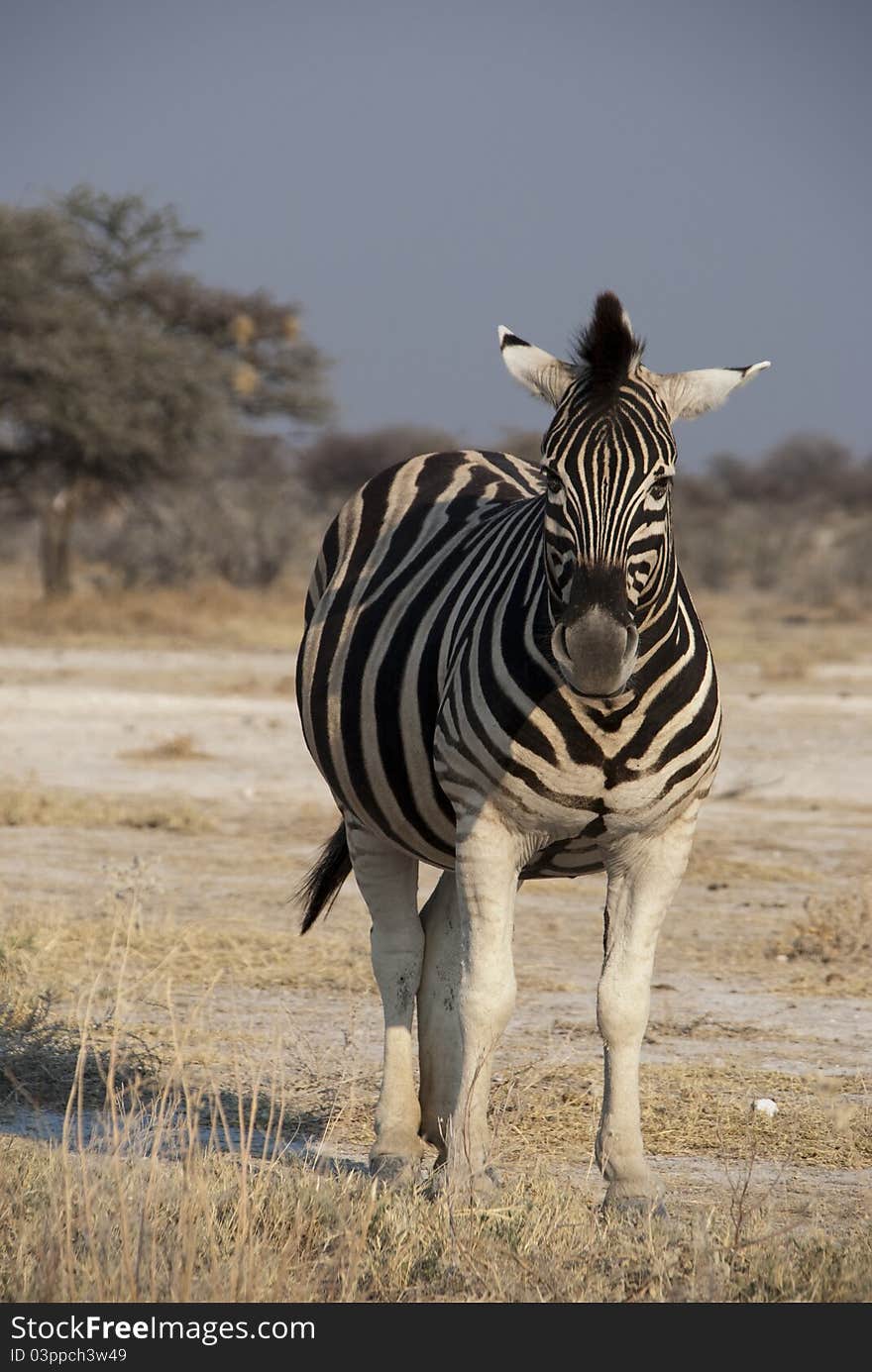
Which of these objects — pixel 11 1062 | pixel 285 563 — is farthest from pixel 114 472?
pixel 11 1062

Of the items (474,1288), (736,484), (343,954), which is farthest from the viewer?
(736,484)

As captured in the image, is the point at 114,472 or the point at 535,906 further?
the point at 114,472

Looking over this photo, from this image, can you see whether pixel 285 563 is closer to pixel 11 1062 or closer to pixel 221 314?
pixel 221 314

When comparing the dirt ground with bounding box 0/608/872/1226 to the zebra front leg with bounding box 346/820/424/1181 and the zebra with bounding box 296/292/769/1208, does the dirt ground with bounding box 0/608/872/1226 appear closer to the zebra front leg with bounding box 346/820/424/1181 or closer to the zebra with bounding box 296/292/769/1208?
the zebra front leg with bounding box 346/820/424/1181

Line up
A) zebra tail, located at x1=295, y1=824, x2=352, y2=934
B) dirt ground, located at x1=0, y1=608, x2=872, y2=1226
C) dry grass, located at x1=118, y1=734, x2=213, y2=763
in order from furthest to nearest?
dry grass, located at x1=118, y1=734, x2=213, y2=763, zebra tail, located at x1=295, y1=824, x2=352, y2=934, dirt ground, located at x1=0, y1=608, x2=872, y2=1226

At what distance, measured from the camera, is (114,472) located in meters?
26.6

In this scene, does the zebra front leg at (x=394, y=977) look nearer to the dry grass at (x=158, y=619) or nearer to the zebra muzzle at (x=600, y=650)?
the zebra muzzle at (x=600, y=650)

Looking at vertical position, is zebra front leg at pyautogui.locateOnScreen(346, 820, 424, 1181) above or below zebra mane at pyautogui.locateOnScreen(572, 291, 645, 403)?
below

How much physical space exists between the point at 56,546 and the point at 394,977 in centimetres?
2257

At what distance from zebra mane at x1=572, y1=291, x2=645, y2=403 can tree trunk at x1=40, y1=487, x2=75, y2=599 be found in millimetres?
22955

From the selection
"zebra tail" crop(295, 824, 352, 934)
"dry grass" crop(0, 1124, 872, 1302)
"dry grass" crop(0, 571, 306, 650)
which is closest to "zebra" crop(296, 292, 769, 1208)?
"dry grass" crop(0, 1124, 872, 1302)

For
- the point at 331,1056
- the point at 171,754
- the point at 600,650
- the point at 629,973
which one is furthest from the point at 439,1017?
the point at 171,754

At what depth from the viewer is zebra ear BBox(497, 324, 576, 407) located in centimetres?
404
